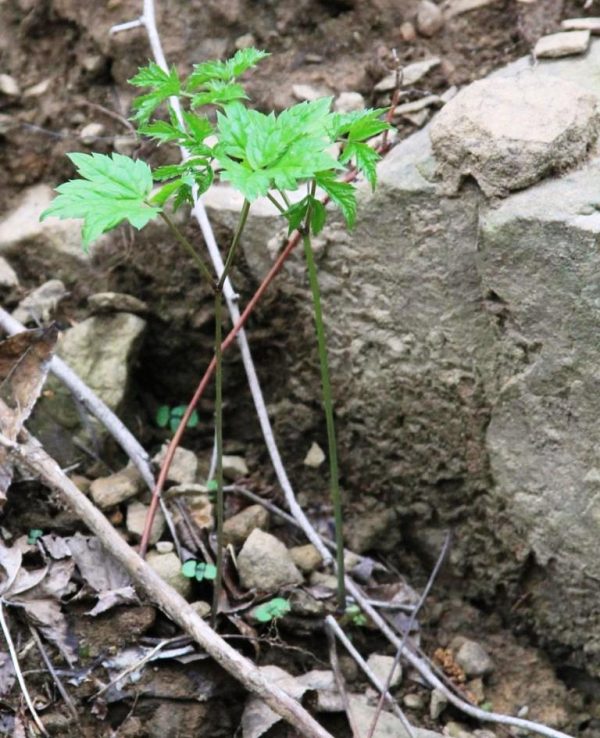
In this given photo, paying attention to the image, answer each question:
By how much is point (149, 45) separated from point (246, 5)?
0.34 m

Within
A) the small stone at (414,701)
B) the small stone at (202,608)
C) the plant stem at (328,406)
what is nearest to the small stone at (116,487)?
the small stone at (202,608)

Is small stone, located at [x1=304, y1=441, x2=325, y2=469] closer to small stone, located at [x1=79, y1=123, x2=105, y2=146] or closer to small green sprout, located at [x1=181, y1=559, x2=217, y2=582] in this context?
small green sprout, located at [x1=181, y1=559, x2=217, y2=582]

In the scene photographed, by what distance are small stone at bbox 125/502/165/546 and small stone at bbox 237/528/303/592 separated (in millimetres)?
229

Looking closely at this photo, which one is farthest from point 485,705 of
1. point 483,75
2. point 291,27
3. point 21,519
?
point 291,27

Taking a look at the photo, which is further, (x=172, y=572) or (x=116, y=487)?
(x=116, y=487)

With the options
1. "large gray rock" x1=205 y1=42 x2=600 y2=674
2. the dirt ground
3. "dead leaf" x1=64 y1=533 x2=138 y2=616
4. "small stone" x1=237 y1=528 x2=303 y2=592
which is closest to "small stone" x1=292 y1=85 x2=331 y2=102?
the dirt ground

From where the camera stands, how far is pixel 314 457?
2783 millimetres

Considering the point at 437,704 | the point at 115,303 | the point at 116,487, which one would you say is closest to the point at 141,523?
the point at 116,487

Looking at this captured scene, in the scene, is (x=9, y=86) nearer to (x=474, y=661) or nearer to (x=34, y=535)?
(x=34, y=535)

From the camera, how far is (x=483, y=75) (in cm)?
269

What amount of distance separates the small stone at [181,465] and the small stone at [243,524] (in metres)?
0.18

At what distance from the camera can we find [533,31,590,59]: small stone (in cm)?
255

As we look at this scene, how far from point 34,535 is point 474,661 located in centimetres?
120

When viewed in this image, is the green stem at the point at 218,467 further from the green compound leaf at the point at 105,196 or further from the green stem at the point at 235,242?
the green compound leaf at the point at 105,196
